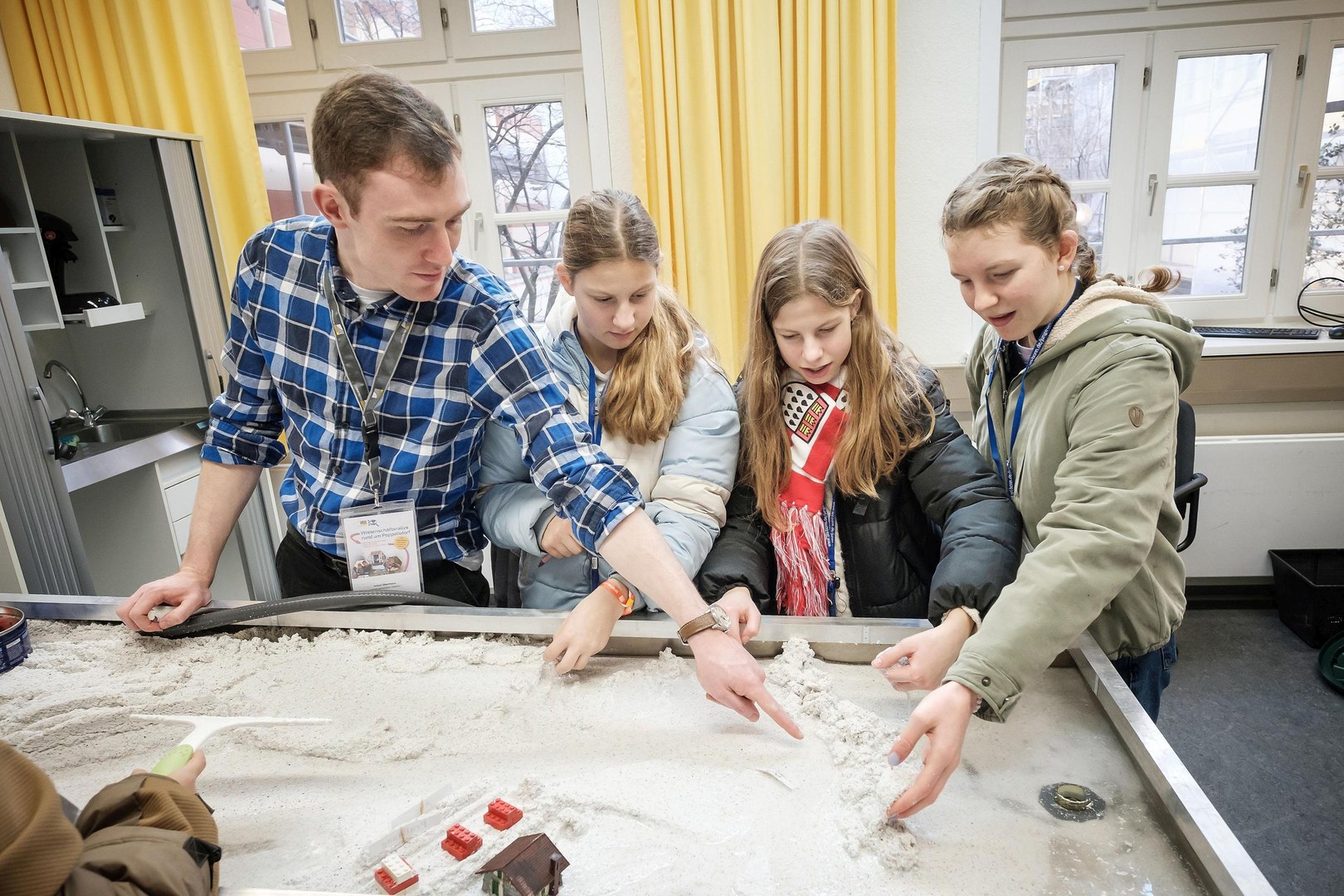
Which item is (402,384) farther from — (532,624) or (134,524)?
(134,524)

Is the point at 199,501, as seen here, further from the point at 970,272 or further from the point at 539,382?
the point at 970,272

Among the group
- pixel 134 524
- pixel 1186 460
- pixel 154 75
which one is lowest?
pixel 134 524

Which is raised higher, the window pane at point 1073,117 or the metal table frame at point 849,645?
the window pane at point 1073,117

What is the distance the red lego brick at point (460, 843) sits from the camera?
847 millimetres

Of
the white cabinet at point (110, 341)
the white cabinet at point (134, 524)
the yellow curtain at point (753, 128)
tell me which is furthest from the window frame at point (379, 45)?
the white cabinet at point (134, 524)

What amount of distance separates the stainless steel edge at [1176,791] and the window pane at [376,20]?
11.0 ft

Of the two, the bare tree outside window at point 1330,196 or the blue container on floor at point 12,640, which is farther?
the bare tree outside window at point 1330,196

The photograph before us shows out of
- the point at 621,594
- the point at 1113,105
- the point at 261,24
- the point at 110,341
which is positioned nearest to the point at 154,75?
the point at 261,24

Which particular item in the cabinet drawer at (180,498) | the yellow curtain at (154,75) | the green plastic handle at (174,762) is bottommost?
the cabinet drawer at (180,498)

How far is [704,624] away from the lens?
3.66ft

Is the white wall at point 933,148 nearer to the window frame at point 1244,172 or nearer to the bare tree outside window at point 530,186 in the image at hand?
the window frame at point 1244,172

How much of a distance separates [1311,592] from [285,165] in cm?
431

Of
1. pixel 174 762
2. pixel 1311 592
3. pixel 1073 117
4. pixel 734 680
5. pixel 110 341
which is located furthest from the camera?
pixel 110 341

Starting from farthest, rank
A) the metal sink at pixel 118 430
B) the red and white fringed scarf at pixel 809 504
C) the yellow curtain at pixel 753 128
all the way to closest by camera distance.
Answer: the metal sink at pixel 118 430, the yellow curtain at pixel 753 128, the red and white fringed scarf at pixel 809 504
